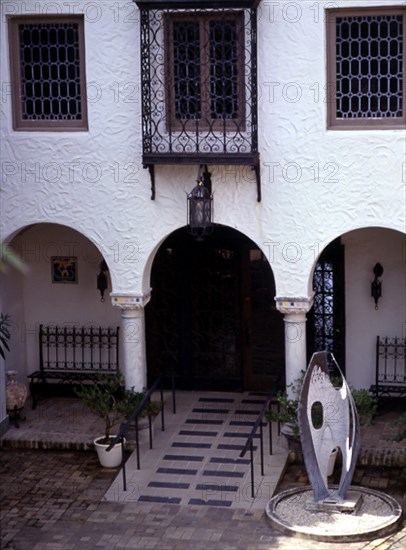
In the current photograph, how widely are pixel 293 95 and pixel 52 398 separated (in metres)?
6.40

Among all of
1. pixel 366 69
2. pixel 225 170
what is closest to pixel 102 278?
pixel 225 170

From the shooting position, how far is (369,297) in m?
18.0

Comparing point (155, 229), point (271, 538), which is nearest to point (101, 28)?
point (155, 229)

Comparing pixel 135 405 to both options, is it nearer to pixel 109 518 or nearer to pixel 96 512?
pixel 96 512

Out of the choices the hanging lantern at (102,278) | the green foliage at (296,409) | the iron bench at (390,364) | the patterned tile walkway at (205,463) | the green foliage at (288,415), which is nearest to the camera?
the patterned tile walkway at (205,463)

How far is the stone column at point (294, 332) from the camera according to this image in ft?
54.0

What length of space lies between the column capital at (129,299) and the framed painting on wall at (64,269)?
6.77ft

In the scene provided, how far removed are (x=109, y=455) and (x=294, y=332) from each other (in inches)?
117

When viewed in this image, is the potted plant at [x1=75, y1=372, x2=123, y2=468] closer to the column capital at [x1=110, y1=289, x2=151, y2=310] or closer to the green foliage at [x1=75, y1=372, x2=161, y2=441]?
the green foliage at [x1=75, y1=372, x2=161, y2=441]

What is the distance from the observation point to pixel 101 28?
16.2m

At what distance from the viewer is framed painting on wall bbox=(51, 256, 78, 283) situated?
1894 cm

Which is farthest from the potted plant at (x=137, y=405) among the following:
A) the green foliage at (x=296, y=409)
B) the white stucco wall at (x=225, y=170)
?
the green foliage at (x=296, y=409)

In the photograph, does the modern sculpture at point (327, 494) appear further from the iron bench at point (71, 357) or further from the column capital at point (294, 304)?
the iron bench at point (71, 357)

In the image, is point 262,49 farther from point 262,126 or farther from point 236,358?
point 236,358
